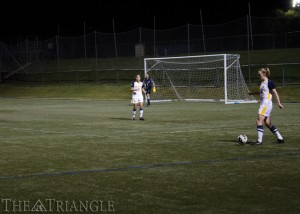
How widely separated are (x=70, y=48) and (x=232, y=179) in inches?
1932

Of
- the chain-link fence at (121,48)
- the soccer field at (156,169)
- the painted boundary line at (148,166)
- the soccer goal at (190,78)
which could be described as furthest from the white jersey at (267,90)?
the chain-link fence at (121,48)

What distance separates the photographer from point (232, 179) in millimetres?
10312

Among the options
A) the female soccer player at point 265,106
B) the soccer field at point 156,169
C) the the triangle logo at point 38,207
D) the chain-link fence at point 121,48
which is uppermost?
the chain-link fence at point 121,48

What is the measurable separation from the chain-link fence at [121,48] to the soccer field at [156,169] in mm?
27975

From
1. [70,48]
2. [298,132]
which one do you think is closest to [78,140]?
[298,132]

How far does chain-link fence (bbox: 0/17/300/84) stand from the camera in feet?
154

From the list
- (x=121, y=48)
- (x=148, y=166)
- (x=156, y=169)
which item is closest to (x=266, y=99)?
(x=148, y=166)

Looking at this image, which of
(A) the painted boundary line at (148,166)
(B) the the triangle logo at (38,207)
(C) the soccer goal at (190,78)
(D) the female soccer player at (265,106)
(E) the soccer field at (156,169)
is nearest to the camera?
(B) the the triangle logo at (38,207)

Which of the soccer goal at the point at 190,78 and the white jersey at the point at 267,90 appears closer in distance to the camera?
the white jersey at the point at 267,90

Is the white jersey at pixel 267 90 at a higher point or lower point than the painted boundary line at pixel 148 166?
higher

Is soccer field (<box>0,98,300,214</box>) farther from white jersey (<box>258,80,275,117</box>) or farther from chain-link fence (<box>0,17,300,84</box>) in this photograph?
chain-link fence (<box>0,17,300,84</box>)

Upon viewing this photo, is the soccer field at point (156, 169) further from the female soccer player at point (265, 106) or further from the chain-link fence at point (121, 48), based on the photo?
the chain-link fence at point (121, 48)

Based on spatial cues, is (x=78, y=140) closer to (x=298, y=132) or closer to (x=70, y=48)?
(x=298, y=132)

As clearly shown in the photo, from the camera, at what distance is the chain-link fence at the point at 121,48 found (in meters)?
47.1
